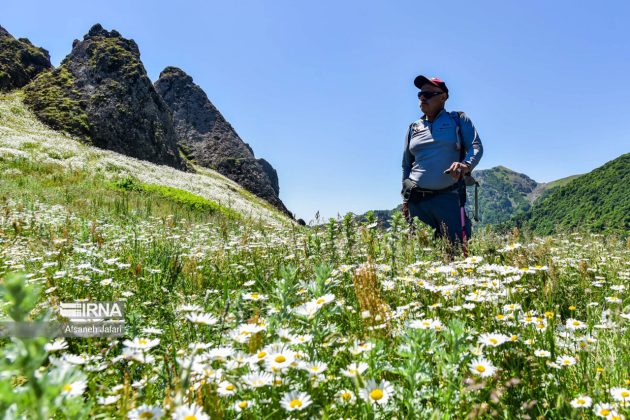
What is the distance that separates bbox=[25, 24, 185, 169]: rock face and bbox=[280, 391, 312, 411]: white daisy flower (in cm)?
4704

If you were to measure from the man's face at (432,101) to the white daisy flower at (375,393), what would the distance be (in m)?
5.71

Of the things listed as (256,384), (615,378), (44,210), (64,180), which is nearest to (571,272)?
(615,378)

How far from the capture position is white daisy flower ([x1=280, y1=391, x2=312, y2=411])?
61.3 inches

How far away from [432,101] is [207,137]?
77.3 metres

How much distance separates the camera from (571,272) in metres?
4.55

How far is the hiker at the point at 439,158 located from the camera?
6305mm

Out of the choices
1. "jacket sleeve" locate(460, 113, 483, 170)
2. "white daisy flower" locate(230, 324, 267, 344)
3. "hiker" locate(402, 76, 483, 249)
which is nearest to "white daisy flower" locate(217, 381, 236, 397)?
"white daisy flower" locate(230, 324, 267, 344)

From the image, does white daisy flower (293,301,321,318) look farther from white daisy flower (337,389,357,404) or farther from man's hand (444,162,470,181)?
man's hand (444,162,470,181)

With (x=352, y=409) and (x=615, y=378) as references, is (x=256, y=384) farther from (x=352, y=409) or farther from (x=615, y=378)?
(x=615, y=378)

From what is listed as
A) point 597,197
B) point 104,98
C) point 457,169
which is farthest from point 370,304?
point 597,197

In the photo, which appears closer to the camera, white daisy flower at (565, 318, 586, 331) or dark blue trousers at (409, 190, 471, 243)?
white daisy flower at (565, 318, 586, 331)

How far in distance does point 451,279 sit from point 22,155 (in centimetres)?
2624

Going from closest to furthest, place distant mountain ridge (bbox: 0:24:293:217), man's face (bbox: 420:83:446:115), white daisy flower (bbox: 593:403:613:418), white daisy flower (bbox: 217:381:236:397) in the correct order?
white daisy flower (bbox: 593:403:613:418) < white daisy flower (bbox: 217:381:236:397) < man's face (bbox: 420:83:446:115) < distant mountain ridge (bbox: 0:24:293:217)

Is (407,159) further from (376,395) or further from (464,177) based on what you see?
(376,395)
